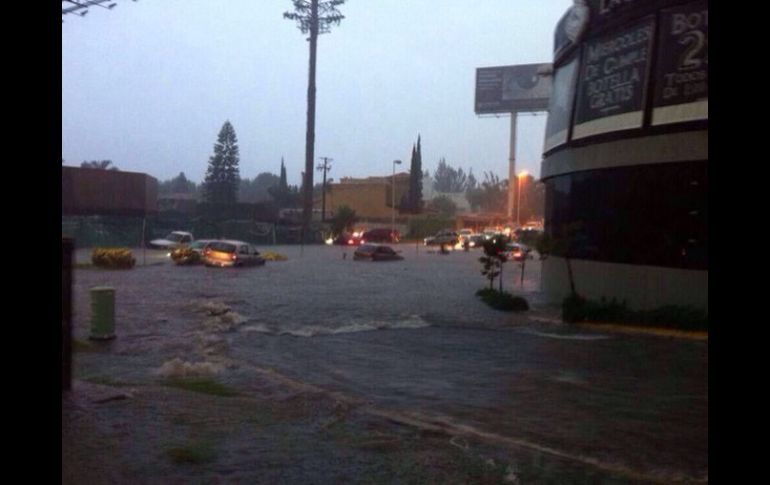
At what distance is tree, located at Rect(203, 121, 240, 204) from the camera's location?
45625mm

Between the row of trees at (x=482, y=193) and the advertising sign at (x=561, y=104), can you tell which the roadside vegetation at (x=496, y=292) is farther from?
the row of trees at (x=482, y=193)

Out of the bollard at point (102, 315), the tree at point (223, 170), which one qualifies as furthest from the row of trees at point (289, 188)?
the bollard at point (102, 315)

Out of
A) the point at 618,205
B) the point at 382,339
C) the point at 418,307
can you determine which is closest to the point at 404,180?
the point at 418,307

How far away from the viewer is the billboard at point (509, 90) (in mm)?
61531

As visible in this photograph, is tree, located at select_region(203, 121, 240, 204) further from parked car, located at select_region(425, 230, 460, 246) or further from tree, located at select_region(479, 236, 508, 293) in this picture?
tree, located at select_region(479, 236, 508, 293)

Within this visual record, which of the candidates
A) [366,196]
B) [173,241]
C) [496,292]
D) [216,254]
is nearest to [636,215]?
[496,292]

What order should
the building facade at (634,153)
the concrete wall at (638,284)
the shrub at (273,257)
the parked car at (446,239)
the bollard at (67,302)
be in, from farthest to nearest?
the parked car at (446,239) < the shrub at (273,257) < the concrete wall at (638,284) < the building facade at (634,153) < the bollard at (67,302)

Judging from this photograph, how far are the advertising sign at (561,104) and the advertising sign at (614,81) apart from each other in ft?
3.06

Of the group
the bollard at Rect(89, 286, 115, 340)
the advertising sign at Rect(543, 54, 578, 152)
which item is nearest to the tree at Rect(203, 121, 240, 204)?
the advertising sign at Rect(543, 54, 578, 152)

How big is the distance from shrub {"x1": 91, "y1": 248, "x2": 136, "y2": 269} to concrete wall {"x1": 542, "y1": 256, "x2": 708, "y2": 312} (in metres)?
17.2

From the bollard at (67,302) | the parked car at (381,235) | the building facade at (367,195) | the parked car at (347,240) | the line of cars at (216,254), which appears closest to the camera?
the bollard at (67,302)

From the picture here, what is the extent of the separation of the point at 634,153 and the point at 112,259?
20844mm
